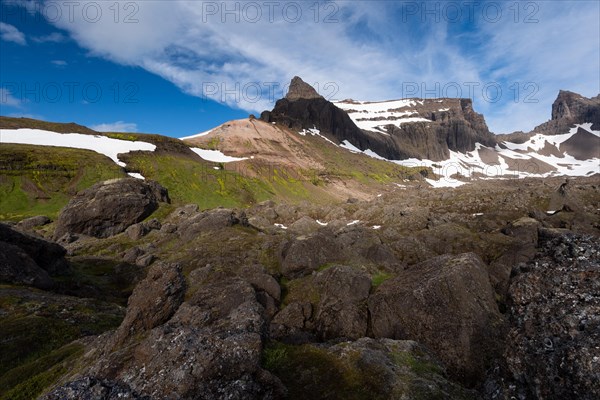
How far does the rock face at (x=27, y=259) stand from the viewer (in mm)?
29406

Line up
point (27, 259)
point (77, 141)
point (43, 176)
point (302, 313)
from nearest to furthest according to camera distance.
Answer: point (302, 313) → point (27, 259) → point (43, 176) → point (77, 141)

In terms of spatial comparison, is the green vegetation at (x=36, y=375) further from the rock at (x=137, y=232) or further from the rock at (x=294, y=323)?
the rock at (x=137, y=232)

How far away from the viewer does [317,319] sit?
85.4ft

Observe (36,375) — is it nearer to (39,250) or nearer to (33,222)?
(39,250)

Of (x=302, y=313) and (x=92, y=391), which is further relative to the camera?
(x=302, y=313)

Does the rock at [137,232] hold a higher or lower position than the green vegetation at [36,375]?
higher

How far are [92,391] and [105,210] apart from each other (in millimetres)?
76254

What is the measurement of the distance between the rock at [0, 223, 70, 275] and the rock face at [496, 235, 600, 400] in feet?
138

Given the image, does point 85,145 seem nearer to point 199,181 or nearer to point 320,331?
point 199,181

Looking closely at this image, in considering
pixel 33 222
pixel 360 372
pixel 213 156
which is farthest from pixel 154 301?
pixel 213 156

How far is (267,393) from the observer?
10.0 meters

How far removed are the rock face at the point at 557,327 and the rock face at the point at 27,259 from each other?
124ft

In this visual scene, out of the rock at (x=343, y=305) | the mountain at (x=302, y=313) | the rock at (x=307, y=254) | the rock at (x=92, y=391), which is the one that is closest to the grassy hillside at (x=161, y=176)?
the mountain at (x=302, y=313)

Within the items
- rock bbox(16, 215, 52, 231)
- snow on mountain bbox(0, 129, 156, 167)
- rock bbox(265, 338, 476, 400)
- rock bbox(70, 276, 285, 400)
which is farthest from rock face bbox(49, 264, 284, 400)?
snow on mountain bbox(0, 129, 156, 167)
